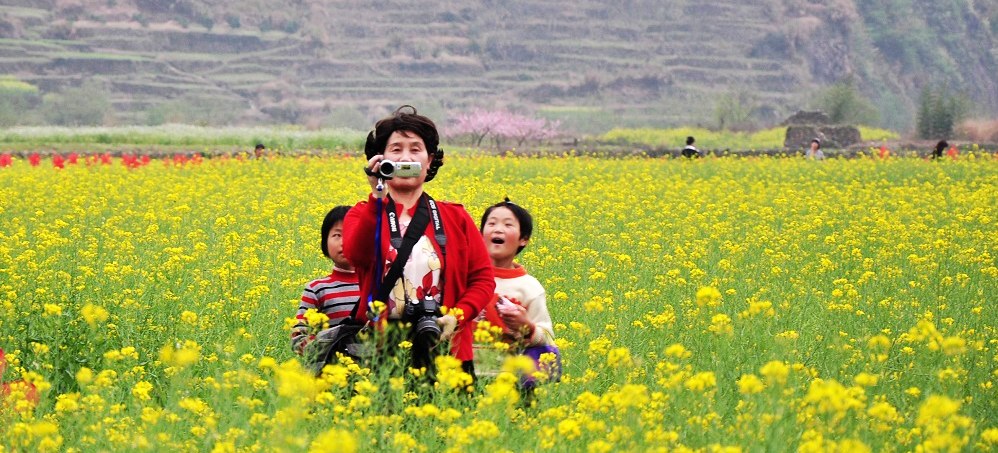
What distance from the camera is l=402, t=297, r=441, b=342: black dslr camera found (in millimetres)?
4750

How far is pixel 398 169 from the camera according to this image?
479 cm

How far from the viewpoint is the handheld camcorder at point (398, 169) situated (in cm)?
475

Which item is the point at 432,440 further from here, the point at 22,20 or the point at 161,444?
the point at 22,20

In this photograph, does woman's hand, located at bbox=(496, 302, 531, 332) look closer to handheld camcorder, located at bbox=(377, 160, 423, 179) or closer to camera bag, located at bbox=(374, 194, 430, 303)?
camera bag, located at bbox=(374, 194, 430, 303)

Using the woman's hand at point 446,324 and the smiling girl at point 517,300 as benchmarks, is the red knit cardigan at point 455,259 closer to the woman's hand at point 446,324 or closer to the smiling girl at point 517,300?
the woman's hand at point 446,324

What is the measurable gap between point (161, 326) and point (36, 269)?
1258mm

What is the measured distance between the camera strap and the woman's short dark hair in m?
0.15

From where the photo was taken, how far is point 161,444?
4133 millimetres

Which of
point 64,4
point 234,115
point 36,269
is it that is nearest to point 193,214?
point 36,269

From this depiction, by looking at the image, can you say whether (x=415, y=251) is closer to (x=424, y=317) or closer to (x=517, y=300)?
(x=424, y=317)

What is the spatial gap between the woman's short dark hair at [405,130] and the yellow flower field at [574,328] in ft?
2.46

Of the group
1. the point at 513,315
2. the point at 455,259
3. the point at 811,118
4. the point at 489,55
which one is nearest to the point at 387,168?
the point at 455,259

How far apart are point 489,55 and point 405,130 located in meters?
90.4

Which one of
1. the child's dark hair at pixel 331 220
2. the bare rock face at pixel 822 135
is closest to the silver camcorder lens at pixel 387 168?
the child's dark hair at pixel 331 220
